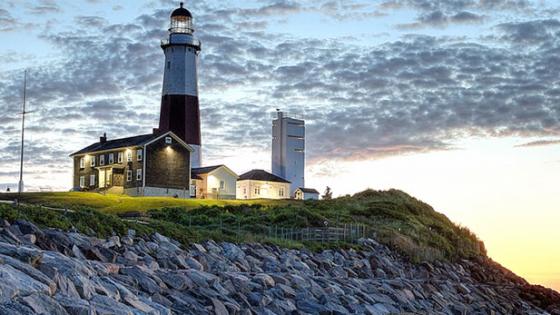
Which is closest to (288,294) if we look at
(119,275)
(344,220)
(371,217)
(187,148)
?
(119,275)

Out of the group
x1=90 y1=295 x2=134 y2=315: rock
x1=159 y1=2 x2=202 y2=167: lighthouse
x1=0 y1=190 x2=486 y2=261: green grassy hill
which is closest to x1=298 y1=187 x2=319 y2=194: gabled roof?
x1=159 y1=2 x2=202 y2=167: lighthouse

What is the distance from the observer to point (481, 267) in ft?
140

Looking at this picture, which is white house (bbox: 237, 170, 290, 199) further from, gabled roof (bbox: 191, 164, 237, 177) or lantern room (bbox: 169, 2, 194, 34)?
lantern room (bbox: 169, 2, 194, 34)

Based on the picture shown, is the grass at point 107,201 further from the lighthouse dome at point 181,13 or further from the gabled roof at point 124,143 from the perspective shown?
the lighthouse dome at point 181,13

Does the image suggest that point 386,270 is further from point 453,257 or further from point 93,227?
point 93,227

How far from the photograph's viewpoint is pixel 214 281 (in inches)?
714

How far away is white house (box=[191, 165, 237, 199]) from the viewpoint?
219ft

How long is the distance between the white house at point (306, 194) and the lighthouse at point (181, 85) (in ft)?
41.5

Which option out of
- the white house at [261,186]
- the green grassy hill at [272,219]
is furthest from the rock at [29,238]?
the white house at [261,186]

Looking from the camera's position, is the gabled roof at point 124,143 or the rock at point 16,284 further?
the gabled roof at point 124,143

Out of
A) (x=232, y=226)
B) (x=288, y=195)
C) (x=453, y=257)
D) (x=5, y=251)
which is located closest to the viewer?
(x=5, y=251)

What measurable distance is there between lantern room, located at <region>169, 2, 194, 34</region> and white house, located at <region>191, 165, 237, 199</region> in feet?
37.6

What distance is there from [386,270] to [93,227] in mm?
14656

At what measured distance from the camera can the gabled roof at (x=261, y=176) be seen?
244 ft
